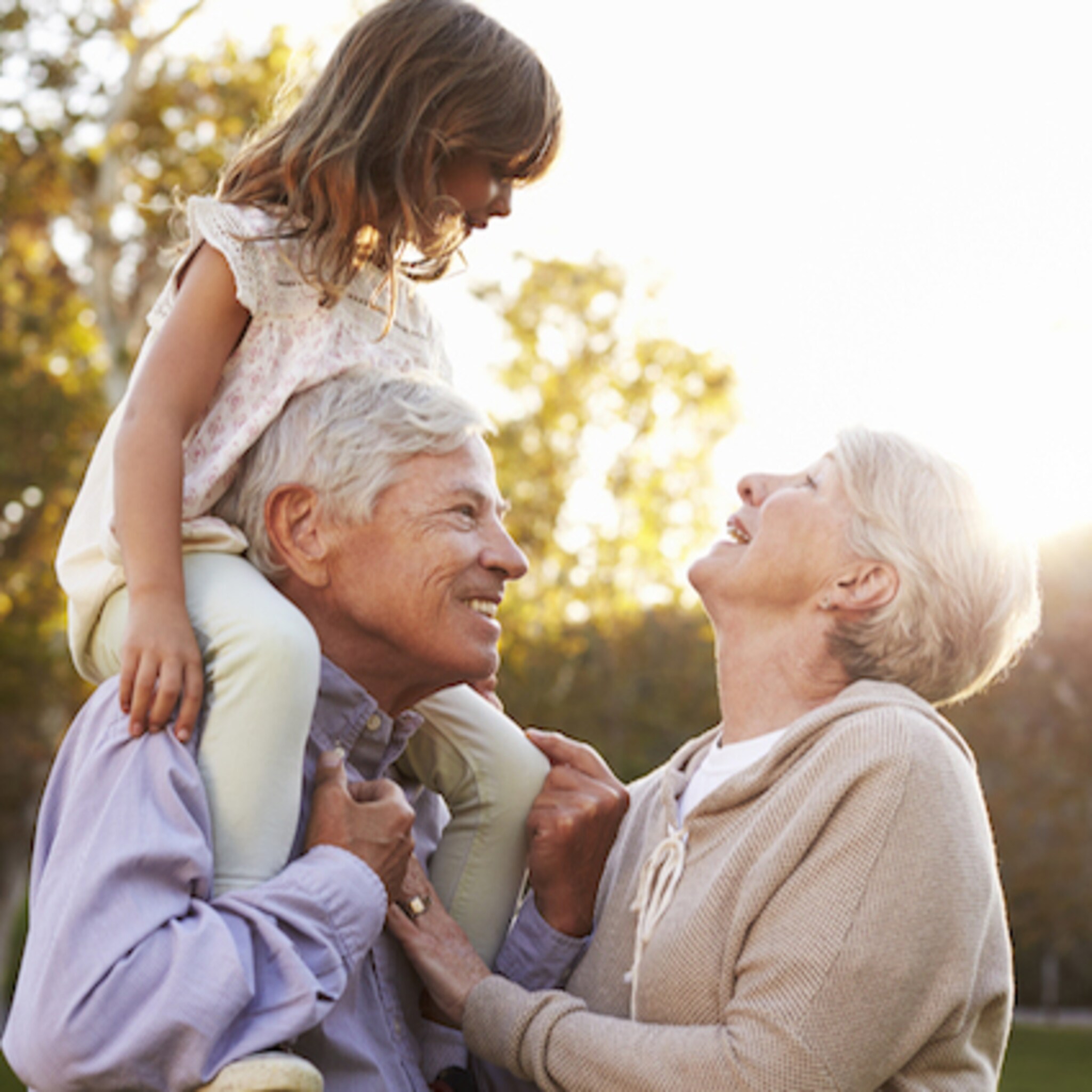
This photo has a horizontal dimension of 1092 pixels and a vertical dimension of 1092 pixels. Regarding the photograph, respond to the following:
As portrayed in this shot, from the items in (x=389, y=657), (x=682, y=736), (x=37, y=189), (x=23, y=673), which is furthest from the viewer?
(x=682, y=736)

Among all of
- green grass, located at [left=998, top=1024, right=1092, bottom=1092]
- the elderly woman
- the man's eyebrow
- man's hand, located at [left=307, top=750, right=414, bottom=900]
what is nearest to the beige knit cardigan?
the elderly woman

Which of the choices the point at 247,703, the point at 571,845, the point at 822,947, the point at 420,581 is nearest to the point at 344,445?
the point at 420,581

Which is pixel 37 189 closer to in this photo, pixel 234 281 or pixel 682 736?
pixel 682 736

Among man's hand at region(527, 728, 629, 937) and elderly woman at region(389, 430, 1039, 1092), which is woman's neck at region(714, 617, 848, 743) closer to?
elderly woman at region(389, 430, 1039, 1092)

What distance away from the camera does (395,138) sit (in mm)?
2961

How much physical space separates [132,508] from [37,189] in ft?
38.6

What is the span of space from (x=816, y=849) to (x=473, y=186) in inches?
62.3

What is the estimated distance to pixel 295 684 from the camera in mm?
2326

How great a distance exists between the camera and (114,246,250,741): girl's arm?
2.28 m

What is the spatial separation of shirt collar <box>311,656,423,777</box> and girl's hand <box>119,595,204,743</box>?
33 cm

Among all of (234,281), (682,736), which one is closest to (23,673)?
(682,736)

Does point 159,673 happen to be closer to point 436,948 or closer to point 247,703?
point 247,703

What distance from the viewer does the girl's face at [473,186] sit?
306 cm

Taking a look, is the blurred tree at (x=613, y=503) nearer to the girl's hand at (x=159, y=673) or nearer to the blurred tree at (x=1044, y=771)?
the blurred tree at (x=1044, y=771)
